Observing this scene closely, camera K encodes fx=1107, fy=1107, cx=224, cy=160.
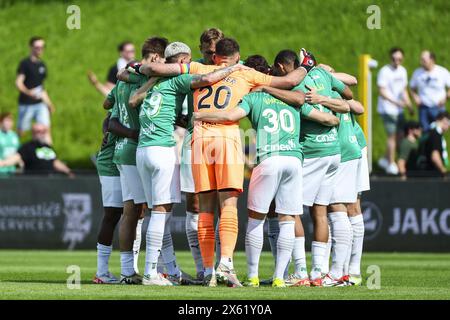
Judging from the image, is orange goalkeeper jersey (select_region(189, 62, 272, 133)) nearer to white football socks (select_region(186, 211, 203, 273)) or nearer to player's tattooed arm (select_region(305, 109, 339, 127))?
player's tattooed arm (select_region(305, 109, 339, 127))

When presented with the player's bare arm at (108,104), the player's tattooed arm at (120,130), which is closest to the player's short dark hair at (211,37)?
the player's tattooed arm at (120,130)

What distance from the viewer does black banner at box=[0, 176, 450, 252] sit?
68.5ft

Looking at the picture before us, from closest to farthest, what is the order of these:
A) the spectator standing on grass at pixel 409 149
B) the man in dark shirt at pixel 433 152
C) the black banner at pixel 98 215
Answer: the black banner at pixel 98 215 < the man in dark shirt at pixel 433 152 < the spectator standing on grass at pixel 409 149

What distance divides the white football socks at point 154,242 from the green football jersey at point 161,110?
0.86 metres

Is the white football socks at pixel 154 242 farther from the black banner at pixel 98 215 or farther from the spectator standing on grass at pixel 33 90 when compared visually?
the spectator standing on grass at pixel 33 90

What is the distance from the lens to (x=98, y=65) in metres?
30.8

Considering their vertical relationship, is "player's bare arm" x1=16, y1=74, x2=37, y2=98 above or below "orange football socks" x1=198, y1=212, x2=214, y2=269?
above

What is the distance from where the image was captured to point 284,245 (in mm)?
12281

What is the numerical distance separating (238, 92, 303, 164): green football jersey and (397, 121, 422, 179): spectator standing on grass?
35.2 feet

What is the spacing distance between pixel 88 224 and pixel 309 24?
1156cm

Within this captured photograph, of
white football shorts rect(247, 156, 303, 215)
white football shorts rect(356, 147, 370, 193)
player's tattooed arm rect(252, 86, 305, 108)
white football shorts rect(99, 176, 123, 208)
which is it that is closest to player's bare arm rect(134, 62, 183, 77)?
player's tattooed arm rect(252, 86, 305, 108)

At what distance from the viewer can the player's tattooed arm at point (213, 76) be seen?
12080mm

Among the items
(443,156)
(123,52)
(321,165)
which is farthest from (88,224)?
(321,165)
